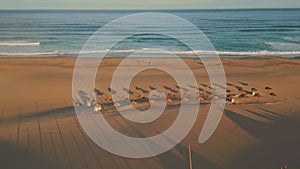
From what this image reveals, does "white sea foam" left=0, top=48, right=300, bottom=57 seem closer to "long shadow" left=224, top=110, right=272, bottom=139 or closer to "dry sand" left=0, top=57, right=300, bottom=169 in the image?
"dry sand" left=0, top=57, right=300, bottom=169

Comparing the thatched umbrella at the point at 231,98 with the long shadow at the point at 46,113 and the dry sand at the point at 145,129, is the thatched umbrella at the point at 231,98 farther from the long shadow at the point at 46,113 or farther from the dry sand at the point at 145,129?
the long shadow at the point at 46,113

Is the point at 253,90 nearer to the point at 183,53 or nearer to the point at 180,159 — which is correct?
the point at 180,159

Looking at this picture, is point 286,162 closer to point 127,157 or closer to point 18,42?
point 127,157

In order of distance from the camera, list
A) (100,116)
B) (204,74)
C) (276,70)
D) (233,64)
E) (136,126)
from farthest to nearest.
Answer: (233,64), (276,70), (204,74), (100,116), (136,126)

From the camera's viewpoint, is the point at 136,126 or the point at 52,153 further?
Result: the point at 136,126

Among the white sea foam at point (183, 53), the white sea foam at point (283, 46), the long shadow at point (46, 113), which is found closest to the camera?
the long shadow at point (46, 113)

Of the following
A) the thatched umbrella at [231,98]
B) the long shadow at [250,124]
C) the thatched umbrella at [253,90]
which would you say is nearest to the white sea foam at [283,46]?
the thatched umbrella at [253,90]

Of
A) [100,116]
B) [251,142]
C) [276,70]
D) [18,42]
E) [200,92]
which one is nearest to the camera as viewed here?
[251,142]

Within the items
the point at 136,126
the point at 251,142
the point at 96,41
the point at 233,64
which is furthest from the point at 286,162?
the point at 96,41
